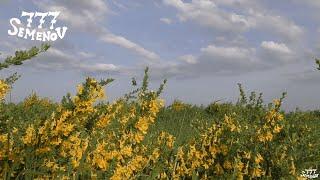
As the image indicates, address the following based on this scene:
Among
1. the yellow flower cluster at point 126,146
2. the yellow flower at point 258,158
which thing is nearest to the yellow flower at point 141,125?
the yellow flower cluster at point 126,146

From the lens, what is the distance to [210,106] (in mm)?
16312

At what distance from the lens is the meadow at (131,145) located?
346 cm

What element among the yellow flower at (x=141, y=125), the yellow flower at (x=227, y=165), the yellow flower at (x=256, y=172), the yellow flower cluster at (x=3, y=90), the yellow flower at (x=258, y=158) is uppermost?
the yellow flower cluster at (x=3, y=90)

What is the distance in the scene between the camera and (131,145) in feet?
14.2

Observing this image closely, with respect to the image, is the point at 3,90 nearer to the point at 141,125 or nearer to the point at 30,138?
the point at 30,138

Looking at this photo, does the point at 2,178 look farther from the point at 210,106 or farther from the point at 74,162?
the point at 210,106

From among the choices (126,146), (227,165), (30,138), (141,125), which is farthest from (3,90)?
(227,165)

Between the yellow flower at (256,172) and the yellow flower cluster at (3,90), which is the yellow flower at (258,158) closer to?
the yellow flower at (256,172)

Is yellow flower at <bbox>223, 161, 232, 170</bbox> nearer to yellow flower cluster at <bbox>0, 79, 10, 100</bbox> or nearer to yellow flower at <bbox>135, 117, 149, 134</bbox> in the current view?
yellow flower at <bbox>135, 117, 149, 134</bbox>

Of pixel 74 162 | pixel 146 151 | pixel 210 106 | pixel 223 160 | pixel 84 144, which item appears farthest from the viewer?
pixel 210 106

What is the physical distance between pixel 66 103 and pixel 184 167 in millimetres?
1852

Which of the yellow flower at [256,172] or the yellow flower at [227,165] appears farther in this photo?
the yellow flower at [227,165]

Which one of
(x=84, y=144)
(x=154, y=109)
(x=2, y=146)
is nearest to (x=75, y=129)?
(x=84, y=144)

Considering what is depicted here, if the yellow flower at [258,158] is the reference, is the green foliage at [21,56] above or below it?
above
